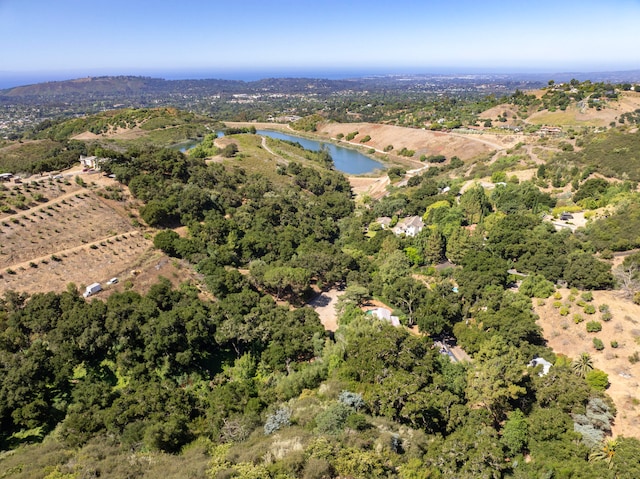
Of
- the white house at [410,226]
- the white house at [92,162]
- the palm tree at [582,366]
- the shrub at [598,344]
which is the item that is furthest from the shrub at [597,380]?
the white house at [92,162]

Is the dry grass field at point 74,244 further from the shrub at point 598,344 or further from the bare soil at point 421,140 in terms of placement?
the bare soil at point 421,140

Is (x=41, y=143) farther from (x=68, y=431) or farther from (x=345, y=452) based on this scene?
(x=345, y=452)

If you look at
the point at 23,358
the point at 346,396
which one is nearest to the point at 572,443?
the point at 346,396

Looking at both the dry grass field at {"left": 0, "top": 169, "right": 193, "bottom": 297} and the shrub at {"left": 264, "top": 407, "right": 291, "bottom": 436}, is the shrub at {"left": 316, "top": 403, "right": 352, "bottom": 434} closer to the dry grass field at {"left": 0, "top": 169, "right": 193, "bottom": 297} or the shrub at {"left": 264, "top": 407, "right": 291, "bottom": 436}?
the shrub at {"left": 264, "top": 407, "right": 291, "bottom": 436}

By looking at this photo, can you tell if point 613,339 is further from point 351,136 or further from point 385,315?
point 351,136

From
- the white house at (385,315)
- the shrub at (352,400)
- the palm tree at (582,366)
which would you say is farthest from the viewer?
the white house at (385,315)

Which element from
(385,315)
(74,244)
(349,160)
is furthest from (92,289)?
(349,160)

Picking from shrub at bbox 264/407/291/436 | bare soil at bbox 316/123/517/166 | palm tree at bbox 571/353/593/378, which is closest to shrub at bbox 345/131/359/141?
bare soil at bbox 316/123/517/166
